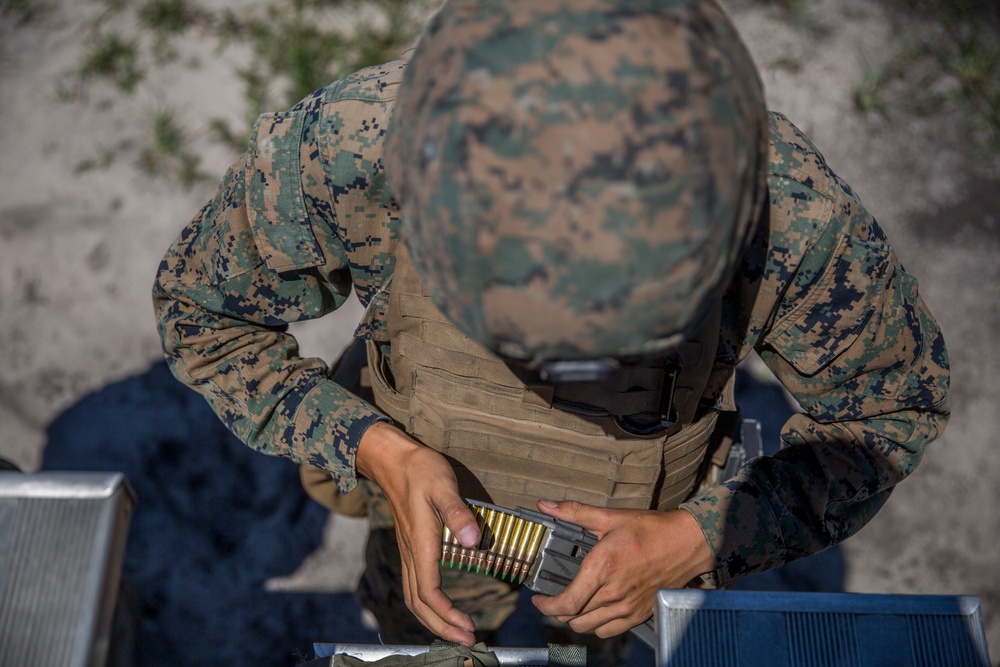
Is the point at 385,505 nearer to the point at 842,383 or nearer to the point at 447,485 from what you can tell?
the point at 447,485

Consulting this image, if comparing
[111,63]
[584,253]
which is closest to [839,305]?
[584,253]

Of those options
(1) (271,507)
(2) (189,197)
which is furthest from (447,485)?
(2) (189,197)

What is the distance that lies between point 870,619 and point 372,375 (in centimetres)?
129

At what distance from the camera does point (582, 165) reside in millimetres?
1055

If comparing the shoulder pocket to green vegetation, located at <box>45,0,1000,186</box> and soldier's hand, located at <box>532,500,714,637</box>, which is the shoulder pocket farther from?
green vegetation, located at <box>45,0,1000,186</box>

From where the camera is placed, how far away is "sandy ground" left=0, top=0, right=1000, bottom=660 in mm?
3375

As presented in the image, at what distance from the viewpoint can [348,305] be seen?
3.56m

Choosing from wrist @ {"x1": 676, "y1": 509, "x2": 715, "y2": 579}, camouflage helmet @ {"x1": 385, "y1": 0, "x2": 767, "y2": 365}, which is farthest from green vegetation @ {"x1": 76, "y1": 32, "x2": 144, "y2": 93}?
wrist @ {"x1": 676, "y1": 509, "x2": 715, "y2": 579}

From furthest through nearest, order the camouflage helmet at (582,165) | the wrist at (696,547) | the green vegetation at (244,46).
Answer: the green vegetation at (244,46) < the wrist at (696,547) < the camouflage helmet at (582,165)

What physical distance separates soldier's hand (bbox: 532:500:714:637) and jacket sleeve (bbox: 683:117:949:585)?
2.5 inches

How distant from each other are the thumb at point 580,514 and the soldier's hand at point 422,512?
0.20 m

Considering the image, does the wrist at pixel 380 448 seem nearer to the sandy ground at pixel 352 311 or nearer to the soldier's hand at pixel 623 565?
the soldier's hand at pixel 623 565

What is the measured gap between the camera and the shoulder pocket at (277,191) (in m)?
1.63

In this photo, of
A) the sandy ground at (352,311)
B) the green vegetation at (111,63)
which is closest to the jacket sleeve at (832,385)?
the sandy ground at (352,311)
